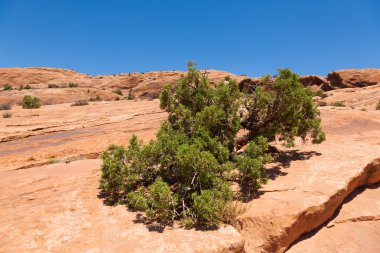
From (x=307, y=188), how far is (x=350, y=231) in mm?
1239

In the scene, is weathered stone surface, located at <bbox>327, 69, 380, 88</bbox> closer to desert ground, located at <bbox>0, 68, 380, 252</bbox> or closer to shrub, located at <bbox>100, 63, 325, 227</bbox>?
desert ground, located at <bbox>0, 68, 380, 252</bbox>

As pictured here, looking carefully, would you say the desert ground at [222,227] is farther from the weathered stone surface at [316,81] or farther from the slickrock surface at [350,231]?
the weathered stone surface at [316,81]

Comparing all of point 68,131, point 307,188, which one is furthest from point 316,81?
point 307,188

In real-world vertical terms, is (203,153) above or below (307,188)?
above

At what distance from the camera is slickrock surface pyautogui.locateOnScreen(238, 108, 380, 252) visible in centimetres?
583

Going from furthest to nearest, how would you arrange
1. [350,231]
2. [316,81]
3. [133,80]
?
[316,81]
[133,80]
[350,231]

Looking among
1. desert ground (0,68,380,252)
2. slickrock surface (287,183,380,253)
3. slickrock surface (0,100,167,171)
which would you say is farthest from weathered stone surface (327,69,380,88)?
slickrock surface (287,183,380,253)

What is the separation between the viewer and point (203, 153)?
246 inches

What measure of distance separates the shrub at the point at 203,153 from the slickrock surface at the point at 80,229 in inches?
14.6

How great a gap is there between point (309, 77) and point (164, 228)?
41770mm

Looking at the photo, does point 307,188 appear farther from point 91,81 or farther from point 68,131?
point 91,81

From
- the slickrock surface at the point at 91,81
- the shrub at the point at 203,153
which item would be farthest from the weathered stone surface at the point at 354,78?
the shrub at the point at 203,153

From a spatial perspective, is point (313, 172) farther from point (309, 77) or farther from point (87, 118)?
point (309, 77)

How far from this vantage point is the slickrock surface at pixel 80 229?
16.1 ft
